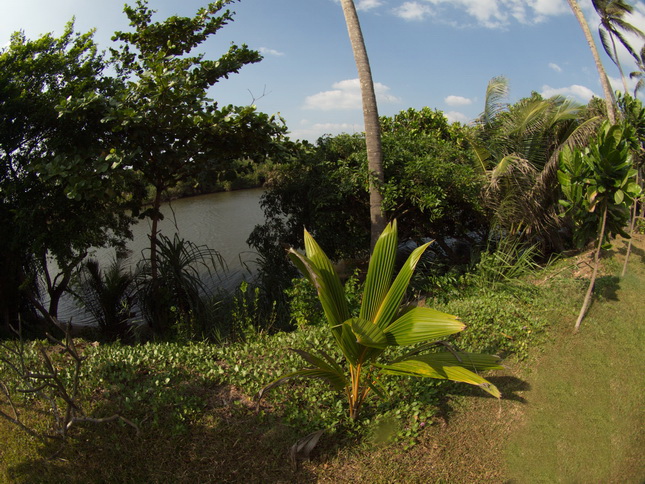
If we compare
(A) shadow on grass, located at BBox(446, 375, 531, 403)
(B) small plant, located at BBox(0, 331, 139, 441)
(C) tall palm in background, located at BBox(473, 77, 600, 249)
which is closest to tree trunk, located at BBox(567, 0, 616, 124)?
(C) tall palm in background, located at BBox(473, 77, 600, 249)

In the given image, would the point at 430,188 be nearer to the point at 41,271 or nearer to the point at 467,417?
the point at 467,417

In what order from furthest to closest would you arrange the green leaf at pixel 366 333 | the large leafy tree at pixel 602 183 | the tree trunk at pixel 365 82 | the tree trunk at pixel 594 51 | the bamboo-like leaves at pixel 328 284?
the tree trunk at pixel 594 51 < the tree trunk at pixel 365 82 < the large leafy tree at pixel 602 183 < the bamboo-like leaves at pixel 328 284 < the green leaf at pixel 366 333

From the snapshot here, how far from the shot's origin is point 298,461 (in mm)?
3324

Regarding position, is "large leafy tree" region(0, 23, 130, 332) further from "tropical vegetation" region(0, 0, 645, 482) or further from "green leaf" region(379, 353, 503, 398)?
"green leaf" region(379, 353, 503, 398)

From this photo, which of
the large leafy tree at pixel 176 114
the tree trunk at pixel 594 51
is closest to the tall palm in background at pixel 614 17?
the tree trunk at pixel 594 51

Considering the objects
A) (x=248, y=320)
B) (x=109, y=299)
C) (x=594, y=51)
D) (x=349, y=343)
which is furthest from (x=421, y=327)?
(x=594, y=51)

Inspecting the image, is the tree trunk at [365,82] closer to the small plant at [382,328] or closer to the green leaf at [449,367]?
the small plant at [382,328]

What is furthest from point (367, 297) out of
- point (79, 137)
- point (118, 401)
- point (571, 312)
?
point (79, 137)

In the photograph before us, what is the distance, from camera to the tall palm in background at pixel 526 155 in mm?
7570

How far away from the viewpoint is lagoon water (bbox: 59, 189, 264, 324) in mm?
9836

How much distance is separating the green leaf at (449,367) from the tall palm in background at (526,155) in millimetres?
4555

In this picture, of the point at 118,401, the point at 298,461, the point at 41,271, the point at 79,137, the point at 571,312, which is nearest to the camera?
the point at 298,461

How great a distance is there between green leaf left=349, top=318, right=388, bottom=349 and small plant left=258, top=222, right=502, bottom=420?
0.5 inches

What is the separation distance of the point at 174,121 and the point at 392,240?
345cm
